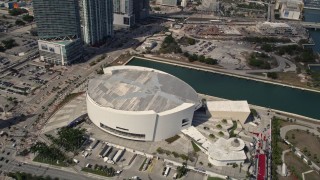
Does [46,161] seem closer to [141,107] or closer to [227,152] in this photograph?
[141,107]

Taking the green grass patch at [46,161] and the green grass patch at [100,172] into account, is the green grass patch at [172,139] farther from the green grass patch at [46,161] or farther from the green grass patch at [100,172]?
the green grass patch at [46,161]

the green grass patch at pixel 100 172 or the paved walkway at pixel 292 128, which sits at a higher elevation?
the paved walkway at pixel 292 128

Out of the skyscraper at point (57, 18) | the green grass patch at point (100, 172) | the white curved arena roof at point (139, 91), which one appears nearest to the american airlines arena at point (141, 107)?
the white curved arena roof at point (139, 91)

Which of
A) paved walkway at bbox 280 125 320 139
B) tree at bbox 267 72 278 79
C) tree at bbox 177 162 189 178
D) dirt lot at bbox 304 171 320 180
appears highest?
tree at bbox 267 72 278 79

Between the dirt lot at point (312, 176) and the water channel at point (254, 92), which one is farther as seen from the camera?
the water channel at point (254, 92)

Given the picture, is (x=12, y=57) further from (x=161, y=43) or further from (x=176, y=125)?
(x=176, y=125)

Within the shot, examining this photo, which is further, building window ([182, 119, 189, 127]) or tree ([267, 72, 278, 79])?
tree ([267, 72, 278, 79])

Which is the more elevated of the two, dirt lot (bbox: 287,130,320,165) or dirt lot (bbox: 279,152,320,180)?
dirt lot (bbox: 287,130,320,165)

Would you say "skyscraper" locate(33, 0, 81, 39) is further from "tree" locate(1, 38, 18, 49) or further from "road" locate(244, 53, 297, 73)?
"road" locate(244, 53, 297, 73)

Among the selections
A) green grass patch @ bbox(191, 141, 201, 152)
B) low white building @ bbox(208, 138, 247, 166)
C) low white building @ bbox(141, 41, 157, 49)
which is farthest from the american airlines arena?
low white building @ bbox(141, 41, 157, 49)
